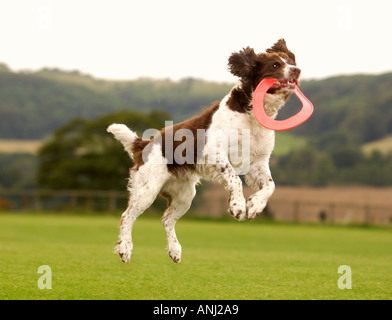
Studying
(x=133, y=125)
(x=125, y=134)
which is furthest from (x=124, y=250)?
(x=133, y=125)

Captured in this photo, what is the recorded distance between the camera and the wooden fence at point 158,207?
31.0 meters

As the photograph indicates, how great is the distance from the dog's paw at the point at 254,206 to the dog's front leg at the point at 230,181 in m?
0.11

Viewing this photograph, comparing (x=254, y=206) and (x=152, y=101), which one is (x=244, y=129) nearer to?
(x=254, y=206)

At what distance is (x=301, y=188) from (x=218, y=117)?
4110 centimetres

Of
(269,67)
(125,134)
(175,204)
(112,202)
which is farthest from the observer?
(112,202)

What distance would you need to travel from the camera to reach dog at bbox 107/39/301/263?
6.49 metres

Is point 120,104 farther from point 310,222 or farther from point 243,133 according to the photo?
point 243,133

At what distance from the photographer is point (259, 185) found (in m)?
6.80

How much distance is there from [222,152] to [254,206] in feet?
2.28

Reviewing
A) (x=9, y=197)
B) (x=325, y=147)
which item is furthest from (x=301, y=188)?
(x=9, y=197)

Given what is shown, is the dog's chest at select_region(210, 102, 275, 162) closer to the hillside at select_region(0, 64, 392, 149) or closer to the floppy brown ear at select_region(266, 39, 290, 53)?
the floppy brown ear at select_region(266, 39, 290, 53)

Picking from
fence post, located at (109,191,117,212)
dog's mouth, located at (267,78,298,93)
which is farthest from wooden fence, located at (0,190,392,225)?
dog's mouth, located at (267,78,298,93)

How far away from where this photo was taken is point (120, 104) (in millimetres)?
87500

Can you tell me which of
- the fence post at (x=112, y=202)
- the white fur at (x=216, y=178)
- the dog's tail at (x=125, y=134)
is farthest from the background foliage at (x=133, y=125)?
the white fur at (x=216, y=178)
